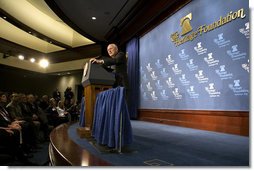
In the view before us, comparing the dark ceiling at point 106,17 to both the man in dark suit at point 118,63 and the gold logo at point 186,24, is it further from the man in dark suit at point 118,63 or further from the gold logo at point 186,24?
the man in dark suit at point 118,63

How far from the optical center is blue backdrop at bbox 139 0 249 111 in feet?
10.6

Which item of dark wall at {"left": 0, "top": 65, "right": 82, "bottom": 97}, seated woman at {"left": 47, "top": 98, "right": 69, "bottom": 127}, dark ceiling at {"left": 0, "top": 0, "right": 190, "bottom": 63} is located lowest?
seated woman at {"left": 47, "top": 98, "right": 69, "bottom": 127}

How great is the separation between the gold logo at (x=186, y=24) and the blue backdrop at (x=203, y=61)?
0.7 inches

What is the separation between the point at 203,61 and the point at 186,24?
0.95 meters

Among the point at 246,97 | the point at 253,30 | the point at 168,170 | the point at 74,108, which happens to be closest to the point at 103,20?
the point at 74,108

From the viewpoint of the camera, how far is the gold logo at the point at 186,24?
170 inches

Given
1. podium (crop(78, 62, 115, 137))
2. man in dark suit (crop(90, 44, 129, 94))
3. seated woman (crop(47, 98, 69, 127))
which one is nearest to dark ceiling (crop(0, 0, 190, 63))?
seated woman (crop(47, 98, 69, 127))

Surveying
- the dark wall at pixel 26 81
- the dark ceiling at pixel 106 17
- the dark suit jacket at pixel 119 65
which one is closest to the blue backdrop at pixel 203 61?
the dark ceiling at pixel 106 17

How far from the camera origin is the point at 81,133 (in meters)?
2.32

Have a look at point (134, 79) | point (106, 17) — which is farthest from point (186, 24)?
point (106, 17)

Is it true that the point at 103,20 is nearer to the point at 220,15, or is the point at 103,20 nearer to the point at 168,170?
the point at 220,15

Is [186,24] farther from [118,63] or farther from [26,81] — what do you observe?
[26,81]

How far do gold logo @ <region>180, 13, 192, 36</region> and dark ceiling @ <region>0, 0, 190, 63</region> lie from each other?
32cm

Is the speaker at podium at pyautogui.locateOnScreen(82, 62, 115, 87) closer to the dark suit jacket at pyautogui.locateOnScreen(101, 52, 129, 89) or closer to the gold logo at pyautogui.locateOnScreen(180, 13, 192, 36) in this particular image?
the dark suit jacket at pyautogui.locateOnScreen(101, 52, 129, 89)
